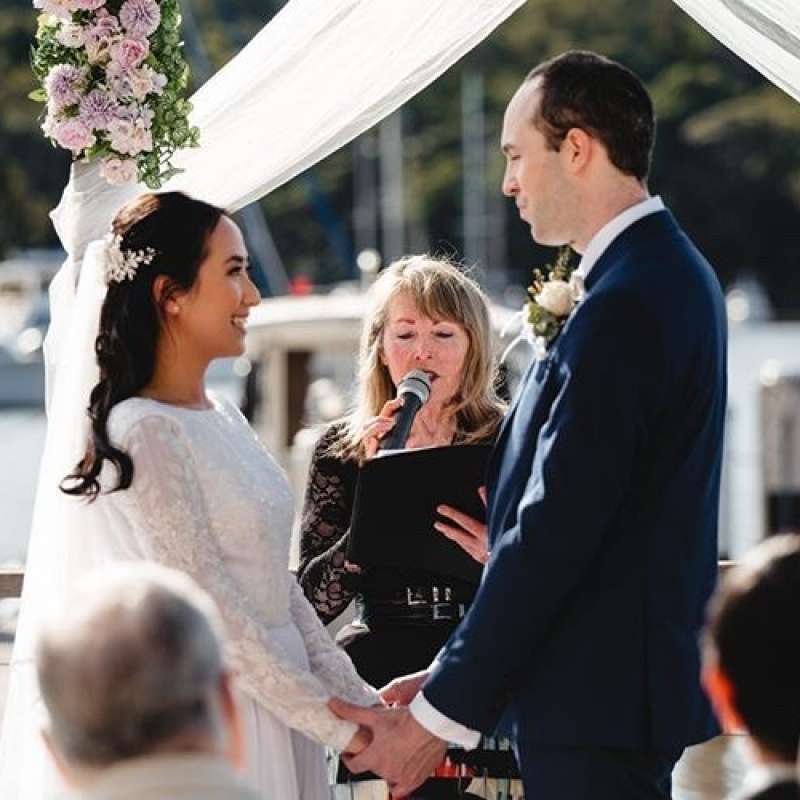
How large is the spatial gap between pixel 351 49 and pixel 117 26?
0.62 m

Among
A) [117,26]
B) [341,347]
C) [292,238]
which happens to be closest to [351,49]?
[117,26]

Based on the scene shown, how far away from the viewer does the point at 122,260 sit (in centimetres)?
463

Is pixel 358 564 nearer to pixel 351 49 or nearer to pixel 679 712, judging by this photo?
pixel 679 712

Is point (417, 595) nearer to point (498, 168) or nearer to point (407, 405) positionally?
point (407, 405)

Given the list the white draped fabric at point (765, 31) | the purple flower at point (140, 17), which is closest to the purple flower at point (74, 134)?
the purple flower at point (140, 17)

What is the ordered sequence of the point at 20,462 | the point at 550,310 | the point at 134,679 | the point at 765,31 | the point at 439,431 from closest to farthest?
the point at 134,679, the point at 550,310, the point at 439,431, the point at 765,31, the point at 20,462

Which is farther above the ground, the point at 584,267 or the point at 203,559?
the point at 584,267

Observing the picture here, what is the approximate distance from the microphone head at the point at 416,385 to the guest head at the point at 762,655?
227 cm

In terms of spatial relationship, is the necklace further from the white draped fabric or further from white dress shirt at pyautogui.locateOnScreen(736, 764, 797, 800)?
white dress shirt at pyautogui.locateOnScreen(736, 764, 797, 800)

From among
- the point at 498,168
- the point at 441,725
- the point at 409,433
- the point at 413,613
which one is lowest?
the point at 441,725

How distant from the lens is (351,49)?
5.96m

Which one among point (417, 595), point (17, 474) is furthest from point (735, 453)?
point (417, 595)

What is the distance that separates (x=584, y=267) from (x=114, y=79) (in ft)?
5.37

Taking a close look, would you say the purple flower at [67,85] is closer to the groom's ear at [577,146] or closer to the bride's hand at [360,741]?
the groom's ear at [577,146]
